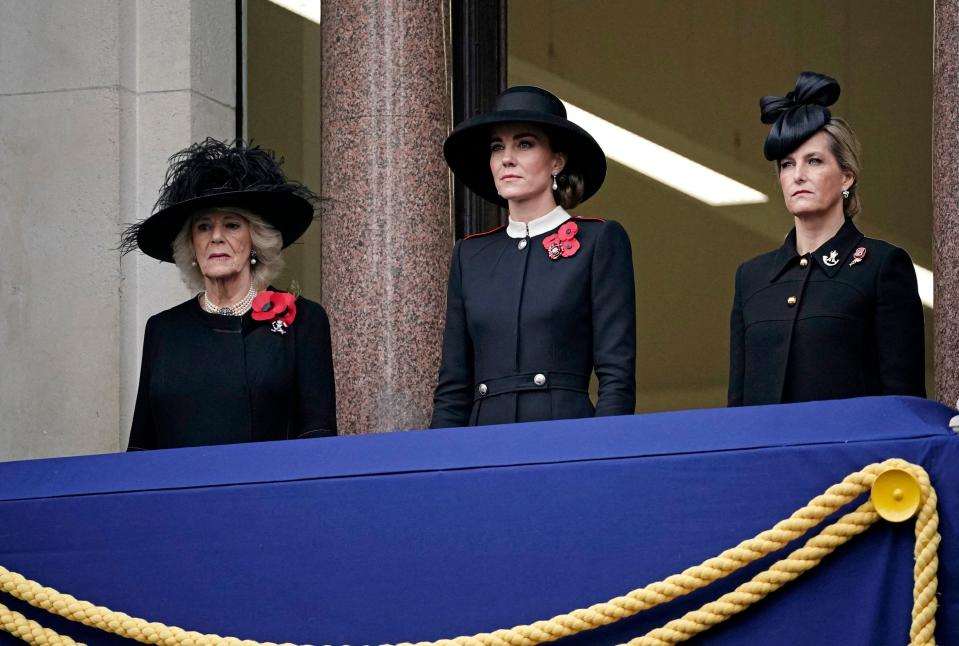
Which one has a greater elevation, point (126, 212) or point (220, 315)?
point (126, 212)

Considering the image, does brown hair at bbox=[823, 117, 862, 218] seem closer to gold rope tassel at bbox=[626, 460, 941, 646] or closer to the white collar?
the white collar

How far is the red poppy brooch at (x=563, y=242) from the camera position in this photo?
14.3 feet

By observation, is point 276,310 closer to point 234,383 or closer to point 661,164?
point 234,383

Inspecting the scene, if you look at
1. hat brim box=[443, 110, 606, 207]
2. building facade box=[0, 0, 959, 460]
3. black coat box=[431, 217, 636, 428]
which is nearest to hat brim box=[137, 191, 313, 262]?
building facade box=[0, 0, 959, 460]

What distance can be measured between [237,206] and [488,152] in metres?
0.73

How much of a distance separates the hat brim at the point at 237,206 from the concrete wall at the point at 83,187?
1.64m

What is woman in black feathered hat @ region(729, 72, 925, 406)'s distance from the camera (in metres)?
4.17

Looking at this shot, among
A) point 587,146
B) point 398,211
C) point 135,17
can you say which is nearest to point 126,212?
point 135,17

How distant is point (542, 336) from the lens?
429 centimetres

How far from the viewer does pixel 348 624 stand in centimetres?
339

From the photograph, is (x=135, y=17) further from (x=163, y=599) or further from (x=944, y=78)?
(x=163, y=599)

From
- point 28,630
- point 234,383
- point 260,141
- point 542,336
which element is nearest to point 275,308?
point 234,383

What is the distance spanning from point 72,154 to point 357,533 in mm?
3740

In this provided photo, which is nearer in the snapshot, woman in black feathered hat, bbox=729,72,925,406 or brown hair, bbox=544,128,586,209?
woman in black feathered hat, bbox=729,72,925,406
